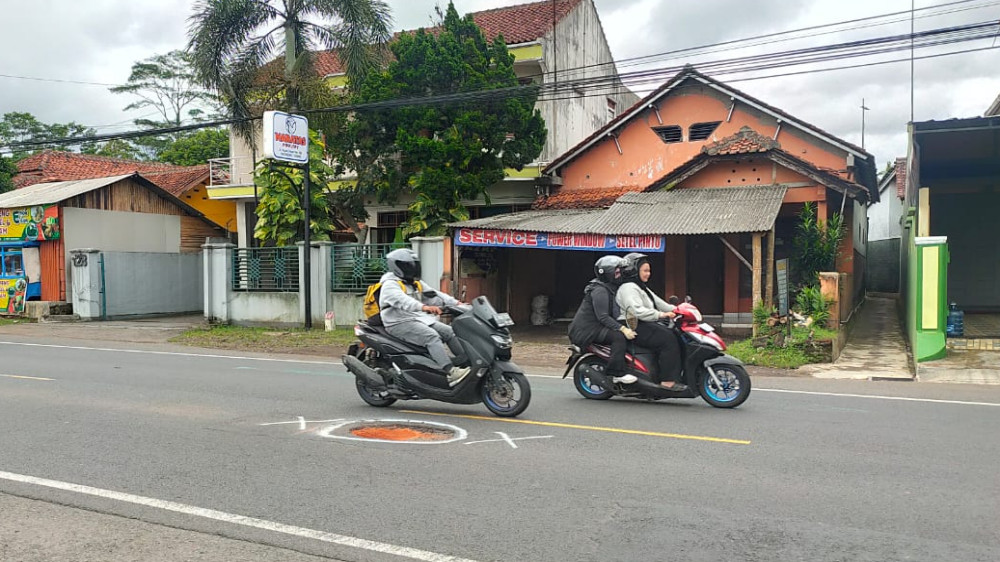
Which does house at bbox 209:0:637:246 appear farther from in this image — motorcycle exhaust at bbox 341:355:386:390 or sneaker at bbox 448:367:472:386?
sneaker at bbox 448:367:472:386

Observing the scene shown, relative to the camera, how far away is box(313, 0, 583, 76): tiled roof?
24.0 meters

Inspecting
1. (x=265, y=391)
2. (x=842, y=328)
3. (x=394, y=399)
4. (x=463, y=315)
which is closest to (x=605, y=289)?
(x=463, y=315)

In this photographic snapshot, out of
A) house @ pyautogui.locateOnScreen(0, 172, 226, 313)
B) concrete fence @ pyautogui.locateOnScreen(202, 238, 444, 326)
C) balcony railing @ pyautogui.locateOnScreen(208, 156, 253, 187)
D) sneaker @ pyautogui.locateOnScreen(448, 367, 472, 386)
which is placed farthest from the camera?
balcony railing @ pyautogui.locateOnScreen(208, 156, 253, 187)

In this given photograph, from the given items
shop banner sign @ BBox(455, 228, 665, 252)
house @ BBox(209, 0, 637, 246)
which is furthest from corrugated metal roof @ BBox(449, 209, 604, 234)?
house @ BBox(209, 0, 637, 246)

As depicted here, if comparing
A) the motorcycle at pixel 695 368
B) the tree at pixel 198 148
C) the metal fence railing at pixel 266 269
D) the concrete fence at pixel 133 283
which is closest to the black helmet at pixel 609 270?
the motorcycle at pixel 695 368

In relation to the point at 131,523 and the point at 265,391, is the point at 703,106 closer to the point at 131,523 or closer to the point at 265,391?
the point at 265,391

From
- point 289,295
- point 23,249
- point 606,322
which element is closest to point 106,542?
point 606,322

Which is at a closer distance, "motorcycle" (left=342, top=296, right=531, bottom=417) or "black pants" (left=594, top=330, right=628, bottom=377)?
"motorcycle" (left=342, top=296, right=531, bottom=417)

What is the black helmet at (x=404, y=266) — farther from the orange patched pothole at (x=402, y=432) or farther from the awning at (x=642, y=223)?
the awning at (x=642, y=223)

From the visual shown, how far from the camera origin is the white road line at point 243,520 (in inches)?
169

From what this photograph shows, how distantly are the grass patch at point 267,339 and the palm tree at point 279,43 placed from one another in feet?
18.9

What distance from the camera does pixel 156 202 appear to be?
27422 mm

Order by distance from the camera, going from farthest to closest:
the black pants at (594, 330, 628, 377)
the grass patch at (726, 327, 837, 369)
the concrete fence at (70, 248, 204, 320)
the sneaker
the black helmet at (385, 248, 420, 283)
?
1. the concrete fence at (70, 248, 204, 320)
2. the grass patch at (726, 327, 837, 369)
3. the black pants at (594, 330, 628, 377)
4. the black helmet at (385, 248, 420, 283)
5. the sneaker

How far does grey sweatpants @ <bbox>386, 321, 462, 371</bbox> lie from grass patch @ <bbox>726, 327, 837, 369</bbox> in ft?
23.8
